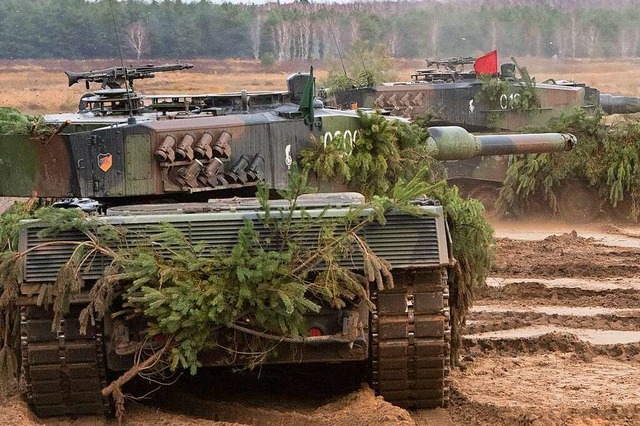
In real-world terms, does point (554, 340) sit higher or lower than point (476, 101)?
lower

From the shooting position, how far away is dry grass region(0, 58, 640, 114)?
27453 millimetres

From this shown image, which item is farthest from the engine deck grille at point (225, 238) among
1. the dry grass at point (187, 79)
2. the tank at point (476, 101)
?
the dry grass at point (187, 79)

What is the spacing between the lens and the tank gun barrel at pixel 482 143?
40.3 feet

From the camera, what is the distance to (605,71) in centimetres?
4375

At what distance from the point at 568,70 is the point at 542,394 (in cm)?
3449

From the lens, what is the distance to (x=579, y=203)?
20.9 meters

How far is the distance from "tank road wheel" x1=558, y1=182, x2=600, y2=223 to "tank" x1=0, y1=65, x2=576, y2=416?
11.8 metres

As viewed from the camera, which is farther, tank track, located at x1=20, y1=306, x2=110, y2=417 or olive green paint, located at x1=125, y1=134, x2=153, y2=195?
olive green paint, located at x1=125, y1=134, x2=153, y2=195

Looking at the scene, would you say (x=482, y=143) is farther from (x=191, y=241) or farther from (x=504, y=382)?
(x=191, y=241)

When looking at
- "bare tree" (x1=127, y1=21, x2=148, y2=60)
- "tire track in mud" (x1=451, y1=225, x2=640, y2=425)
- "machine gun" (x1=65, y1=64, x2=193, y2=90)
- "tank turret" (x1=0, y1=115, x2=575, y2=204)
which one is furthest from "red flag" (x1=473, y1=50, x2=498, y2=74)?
"tank turret" (x1=0, y1=115, x2=575, y2=204)

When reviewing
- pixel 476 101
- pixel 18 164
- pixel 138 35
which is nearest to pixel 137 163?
pixel 18 164

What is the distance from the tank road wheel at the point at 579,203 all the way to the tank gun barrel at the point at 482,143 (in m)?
7.00

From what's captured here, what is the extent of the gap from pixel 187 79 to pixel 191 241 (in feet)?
83.8

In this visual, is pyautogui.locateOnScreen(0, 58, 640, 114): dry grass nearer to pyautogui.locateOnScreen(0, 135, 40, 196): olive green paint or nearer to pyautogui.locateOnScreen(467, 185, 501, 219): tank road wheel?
pyautogui.locateOnScreen(467, 185, 501, 219): tank road wheel
